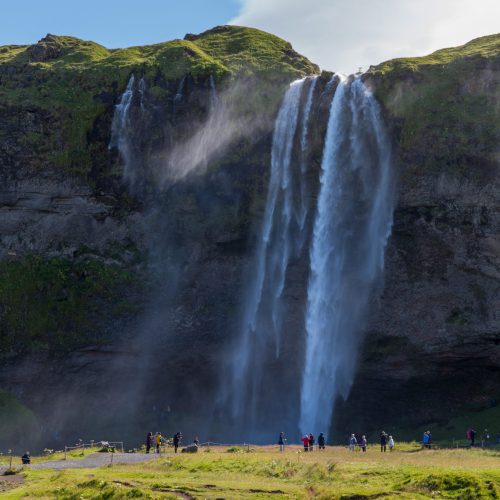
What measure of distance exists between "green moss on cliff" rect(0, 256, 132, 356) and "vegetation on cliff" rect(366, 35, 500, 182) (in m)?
27.4

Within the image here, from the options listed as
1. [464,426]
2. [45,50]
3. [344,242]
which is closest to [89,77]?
[45,50]

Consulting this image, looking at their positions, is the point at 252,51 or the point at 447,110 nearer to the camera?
the point at 447,110

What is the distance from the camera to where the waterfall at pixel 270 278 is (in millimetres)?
68375

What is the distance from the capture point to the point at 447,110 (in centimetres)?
6762

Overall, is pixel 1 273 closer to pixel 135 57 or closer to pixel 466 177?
pixel 135 57

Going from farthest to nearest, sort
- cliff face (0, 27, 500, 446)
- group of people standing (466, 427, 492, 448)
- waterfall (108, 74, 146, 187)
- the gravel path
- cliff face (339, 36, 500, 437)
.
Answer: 1. waterfall (108, 74, 146, 187)
2. cliff face (0, 27, 500, 446)
3. cliff face (339, 36, 500, 437)
4. group of people standing (466, 427, 492, 448)
5. the gravel path

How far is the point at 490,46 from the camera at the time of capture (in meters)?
72.2

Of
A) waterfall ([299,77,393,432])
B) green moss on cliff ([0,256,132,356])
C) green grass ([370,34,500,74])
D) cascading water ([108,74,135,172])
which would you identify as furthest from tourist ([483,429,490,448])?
cascading water ([108,74,135,172])

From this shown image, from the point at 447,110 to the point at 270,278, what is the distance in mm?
20718

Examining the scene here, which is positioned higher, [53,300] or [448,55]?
[448,55]

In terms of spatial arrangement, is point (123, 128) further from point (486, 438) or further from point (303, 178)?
point (486, 438)

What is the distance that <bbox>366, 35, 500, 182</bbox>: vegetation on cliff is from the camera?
65.6 m

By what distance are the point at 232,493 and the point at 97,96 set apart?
5122 centimetres

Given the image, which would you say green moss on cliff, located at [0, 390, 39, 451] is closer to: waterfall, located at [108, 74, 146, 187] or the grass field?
the grass field
